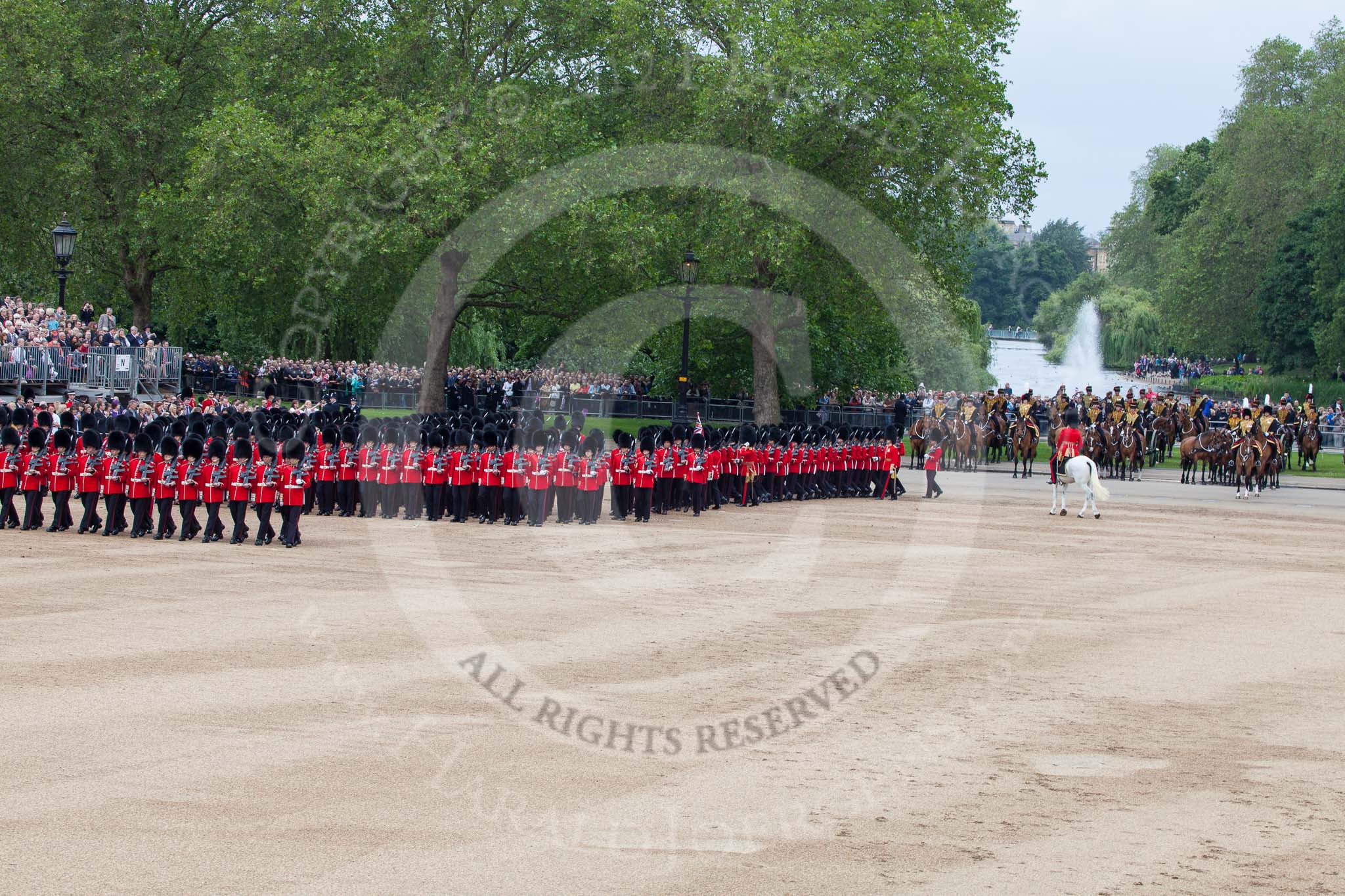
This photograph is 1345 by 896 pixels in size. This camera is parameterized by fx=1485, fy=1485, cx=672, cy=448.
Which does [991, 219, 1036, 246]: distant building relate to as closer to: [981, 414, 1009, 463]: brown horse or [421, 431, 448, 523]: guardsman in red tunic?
[981, 414, 1009, 463]: brown horse

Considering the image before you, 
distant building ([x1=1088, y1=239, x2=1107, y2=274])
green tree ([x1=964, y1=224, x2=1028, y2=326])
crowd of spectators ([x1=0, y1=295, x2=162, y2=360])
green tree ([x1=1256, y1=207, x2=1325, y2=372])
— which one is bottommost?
crowd of spectators ([x1=0, y1=295, x2=162, y2=360])

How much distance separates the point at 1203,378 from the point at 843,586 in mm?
56906

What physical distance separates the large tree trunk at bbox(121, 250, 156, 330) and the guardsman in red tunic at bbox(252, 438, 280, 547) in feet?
84.1

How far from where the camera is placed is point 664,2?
37531 mm

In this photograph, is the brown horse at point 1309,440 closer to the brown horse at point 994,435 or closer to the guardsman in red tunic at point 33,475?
the brown horse at point 994,435

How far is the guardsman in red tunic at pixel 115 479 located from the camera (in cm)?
1870

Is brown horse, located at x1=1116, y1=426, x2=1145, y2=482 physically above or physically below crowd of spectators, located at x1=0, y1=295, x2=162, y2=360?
below

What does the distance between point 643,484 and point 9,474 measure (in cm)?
875

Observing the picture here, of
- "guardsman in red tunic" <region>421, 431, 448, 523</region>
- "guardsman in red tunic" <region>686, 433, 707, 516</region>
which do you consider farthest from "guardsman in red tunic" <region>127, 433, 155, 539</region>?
"guardsman in red tunic" <region>686, 433, 707, 516</region>

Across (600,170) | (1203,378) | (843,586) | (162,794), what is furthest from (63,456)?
(1203,378)

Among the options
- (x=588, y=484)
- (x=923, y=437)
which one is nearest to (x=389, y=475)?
(x=588, y=484)

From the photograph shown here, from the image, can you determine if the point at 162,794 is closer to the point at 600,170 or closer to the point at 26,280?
the point at 600,170

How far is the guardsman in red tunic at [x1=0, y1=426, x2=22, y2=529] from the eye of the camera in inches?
753

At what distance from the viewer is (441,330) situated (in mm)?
38375
